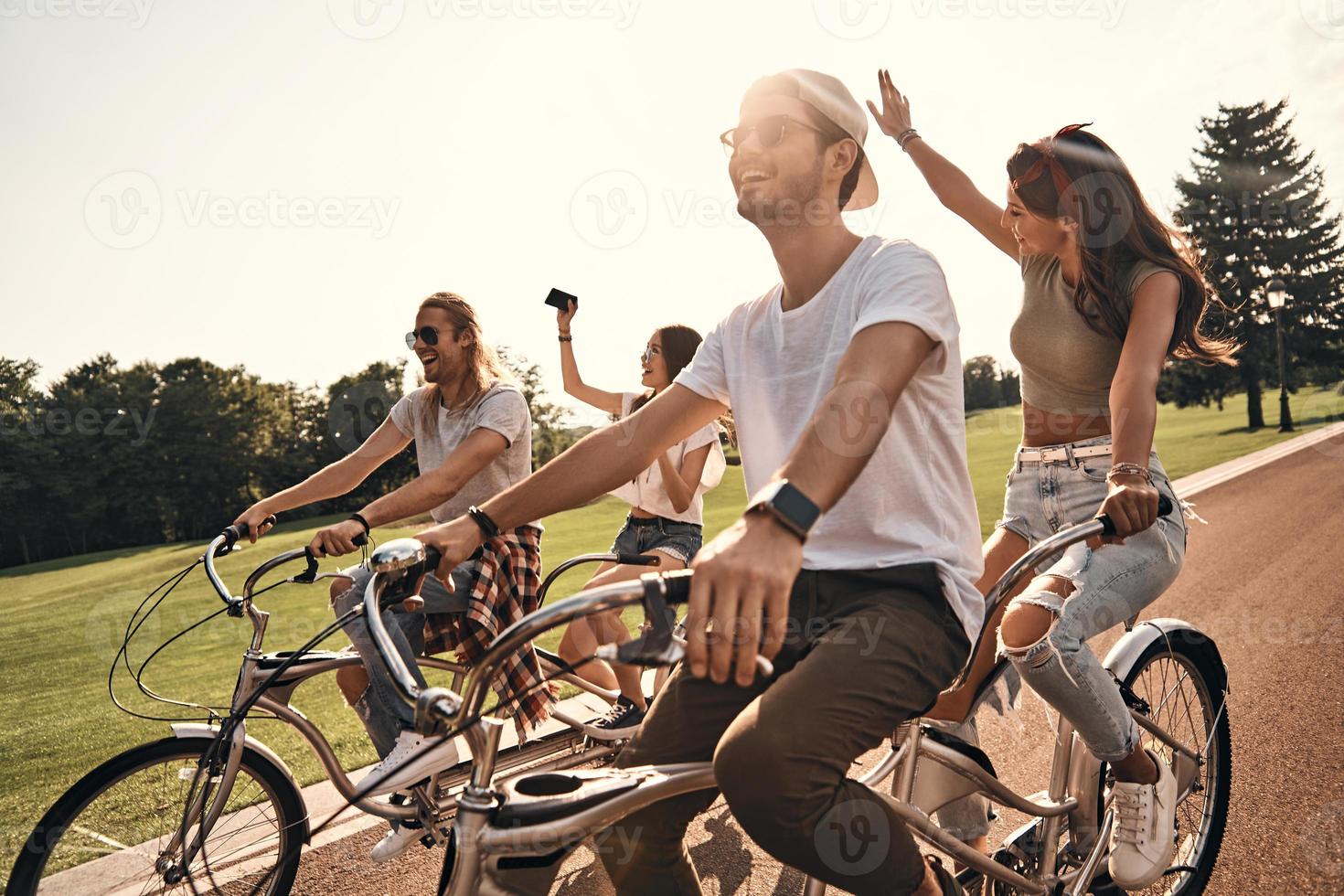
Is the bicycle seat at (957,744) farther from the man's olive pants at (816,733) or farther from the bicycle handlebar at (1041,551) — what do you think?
the man's olive pants at (816,733)

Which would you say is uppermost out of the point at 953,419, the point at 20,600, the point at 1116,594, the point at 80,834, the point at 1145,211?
the point at 1145,211

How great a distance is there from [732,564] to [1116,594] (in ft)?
6.35

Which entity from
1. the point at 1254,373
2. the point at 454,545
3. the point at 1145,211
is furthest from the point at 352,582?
the point at 1254,373

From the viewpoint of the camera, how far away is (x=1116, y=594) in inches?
111

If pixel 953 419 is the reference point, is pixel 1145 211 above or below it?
above

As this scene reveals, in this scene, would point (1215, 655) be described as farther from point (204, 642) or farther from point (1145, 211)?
point (204, 642)

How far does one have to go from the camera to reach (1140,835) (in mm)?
2852

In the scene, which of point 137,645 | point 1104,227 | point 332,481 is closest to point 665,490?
point 332,481

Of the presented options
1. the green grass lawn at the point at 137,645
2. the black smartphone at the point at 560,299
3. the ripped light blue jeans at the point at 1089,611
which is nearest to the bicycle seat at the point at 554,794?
the ripped light blue jeans at the point at 1089,611

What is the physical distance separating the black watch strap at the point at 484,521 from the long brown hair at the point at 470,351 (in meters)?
2.29

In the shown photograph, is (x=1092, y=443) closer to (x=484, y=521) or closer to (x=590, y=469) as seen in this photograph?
(x=590, y=469)

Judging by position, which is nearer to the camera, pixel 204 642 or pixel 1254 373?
pixel 204 642

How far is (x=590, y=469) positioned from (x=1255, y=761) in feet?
12.7

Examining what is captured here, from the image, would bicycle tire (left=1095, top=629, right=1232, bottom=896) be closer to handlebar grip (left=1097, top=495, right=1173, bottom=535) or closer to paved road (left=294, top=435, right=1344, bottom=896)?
paved road (left=294, top=435, right=1344, bottom=896)
